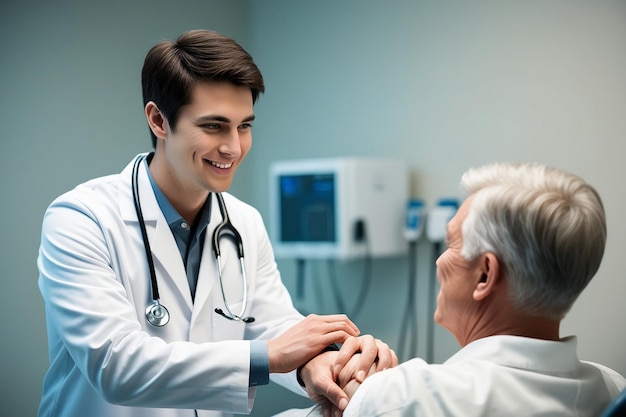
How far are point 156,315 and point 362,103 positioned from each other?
6.11ft

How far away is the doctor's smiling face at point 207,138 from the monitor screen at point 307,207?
4.41 ft

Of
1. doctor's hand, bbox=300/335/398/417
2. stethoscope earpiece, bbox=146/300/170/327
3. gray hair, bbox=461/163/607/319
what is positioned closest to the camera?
gray hair, bbox=461/163/607/319

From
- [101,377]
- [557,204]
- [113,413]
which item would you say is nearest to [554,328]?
[557,204]

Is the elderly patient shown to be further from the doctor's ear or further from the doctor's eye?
the doctor's ear

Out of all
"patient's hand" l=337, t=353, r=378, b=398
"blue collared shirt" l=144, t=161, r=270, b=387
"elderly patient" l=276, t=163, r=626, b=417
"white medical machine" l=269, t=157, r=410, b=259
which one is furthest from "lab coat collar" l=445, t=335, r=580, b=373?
"white medical machine" l=269, t=157, r=410, b=259

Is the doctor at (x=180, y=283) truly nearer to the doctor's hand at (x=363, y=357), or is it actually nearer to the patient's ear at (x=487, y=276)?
the doctor's hand at (x=363, y=357)

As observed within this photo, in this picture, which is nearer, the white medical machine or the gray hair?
the gray hair

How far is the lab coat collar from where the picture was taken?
0.99 meters

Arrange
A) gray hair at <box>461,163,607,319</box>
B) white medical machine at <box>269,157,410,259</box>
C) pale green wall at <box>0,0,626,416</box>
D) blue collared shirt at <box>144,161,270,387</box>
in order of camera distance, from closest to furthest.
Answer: gray hair at <box>461,163,607,319</box> → blue collared shirt at <box>144,161,270,387</box> → pale green wall at <box>0,0,626,416</box> → white medical machine at <box>269,157,410,259</box>

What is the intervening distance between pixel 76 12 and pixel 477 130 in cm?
159

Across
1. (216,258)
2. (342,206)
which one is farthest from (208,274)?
(342,206)

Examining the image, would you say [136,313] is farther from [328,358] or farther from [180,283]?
[328,358]

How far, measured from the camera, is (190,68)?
4.83ft

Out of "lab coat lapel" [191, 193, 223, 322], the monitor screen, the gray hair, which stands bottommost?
the monitor screen
